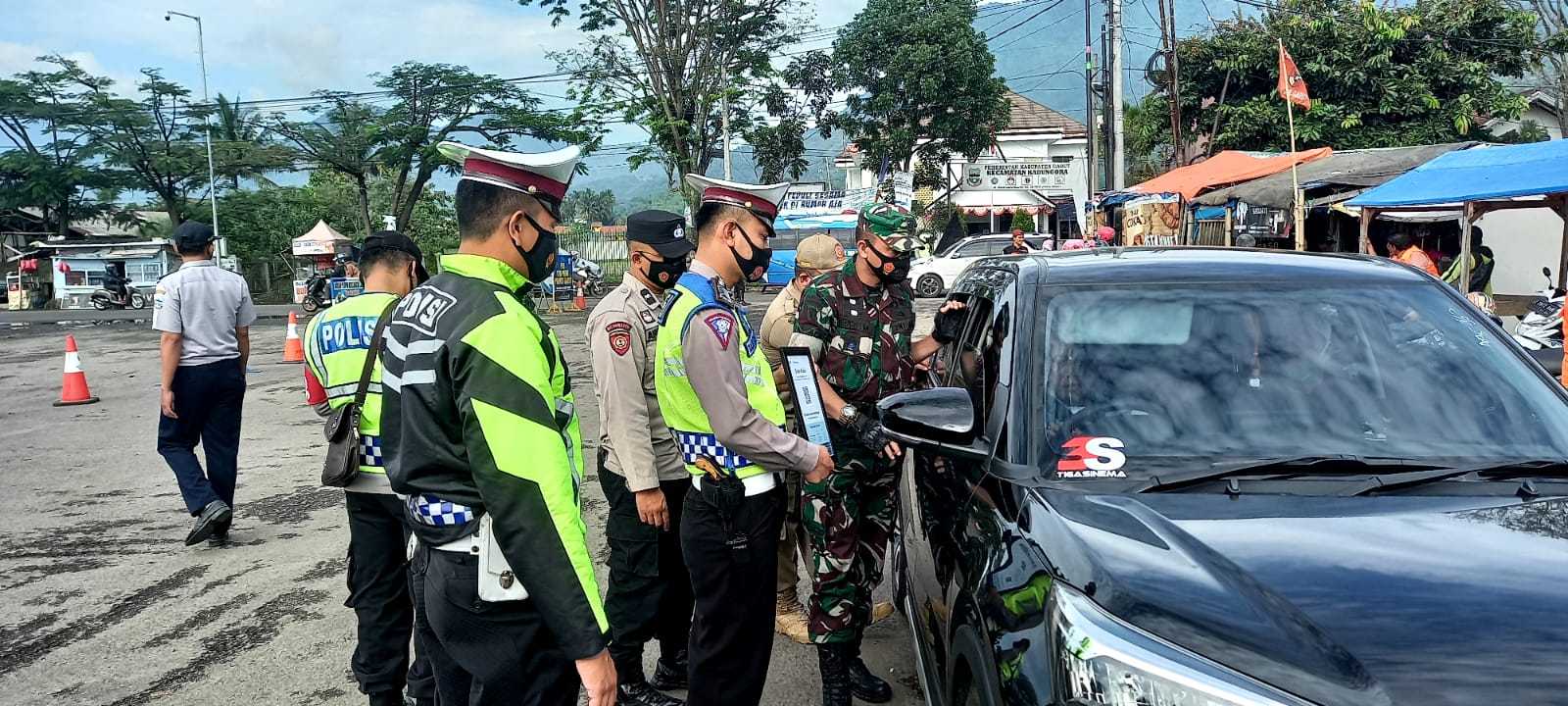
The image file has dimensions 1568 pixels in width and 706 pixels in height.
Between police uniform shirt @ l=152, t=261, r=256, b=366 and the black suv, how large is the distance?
432 cm

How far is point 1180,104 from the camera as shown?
25188 mm

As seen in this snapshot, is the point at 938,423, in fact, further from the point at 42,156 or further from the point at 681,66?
the point at 42,156

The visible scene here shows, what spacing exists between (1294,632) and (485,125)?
130 ft

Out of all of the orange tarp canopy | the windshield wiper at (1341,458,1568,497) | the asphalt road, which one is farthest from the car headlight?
the orange tarp canopy

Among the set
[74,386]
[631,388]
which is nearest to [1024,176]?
[74,386]

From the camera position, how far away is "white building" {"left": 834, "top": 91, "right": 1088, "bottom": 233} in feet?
121

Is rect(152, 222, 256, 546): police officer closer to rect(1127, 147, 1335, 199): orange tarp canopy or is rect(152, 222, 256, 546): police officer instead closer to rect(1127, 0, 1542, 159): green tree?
rect(1127, 147, 1335, 199): orange tarp canopy

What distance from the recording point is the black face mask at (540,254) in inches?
89.9

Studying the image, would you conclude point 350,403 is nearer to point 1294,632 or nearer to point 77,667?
point 77,667

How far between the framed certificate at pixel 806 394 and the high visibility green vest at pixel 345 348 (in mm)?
1477

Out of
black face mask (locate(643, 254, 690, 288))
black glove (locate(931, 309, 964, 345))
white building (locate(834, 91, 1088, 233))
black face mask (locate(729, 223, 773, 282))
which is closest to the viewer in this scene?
black face mask (locate(729, 223, 773, 282))

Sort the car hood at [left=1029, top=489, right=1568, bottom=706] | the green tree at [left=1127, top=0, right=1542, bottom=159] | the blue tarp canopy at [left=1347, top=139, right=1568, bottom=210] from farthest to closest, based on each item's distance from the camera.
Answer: the green tree at [left=1127, top=0, right=1542, bottom=159] < the blue tarp canopy at [left=1347, top=139, right=1568, bottom=210] < the car hood at [left=1029, top=489, right=1568, bottom=706]

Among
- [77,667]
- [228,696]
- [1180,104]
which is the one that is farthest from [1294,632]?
[1180,104]

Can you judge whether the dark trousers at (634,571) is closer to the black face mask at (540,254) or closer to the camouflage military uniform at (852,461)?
the camouflage military uniform at (852,461)
